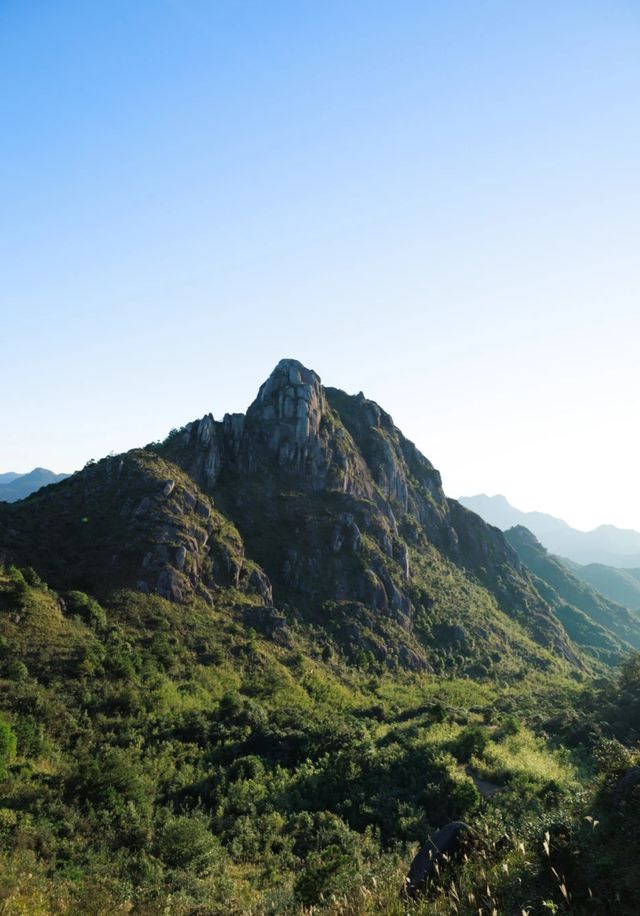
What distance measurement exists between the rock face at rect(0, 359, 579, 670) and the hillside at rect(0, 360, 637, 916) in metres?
0.46

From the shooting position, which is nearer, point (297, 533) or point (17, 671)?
point (17, 671)

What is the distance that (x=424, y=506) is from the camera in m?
139

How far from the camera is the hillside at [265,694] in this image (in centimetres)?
2105

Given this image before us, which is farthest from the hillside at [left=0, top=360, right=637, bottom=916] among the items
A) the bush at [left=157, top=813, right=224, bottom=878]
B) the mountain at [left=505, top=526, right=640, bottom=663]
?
the mountain at [left=505, top=526, right=640, bottom=663]

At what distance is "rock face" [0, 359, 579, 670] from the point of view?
69750mm

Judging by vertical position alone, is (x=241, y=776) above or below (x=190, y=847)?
below

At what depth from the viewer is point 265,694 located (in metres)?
55.6

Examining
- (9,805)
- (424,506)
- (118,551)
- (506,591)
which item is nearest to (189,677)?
(118,551)

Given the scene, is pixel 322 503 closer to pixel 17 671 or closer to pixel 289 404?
pixel 289 404

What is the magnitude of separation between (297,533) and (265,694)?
3901 centimetres

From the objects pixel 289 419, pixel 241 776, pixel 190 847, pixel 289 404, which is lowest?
pixel 241 776

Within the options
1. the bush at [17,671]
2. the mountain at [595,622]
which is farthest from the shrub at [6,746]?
the mountain at [595,622]

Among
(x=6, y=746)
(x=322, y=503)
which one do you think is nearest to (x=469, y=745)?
(x=6, y=746)

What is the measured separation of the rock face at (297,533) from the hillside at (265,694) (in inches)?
18.0
